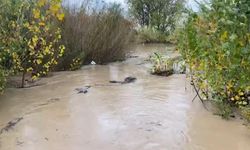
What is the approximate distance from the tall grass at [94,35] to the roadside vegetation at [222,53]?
12.8 ft

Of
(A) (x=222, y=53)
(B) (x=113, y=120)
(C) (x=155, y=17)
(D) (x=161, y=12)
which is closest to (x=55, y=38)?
(B) (x=113, y=120)

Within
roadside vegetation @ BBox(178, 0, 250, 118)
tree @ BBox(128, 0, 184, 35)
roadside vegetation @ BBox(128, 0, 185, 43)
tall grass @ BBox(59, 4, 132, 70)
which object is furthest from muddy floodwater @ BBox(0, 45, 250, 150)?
tree @ BBox(128, 0, 184, 35)

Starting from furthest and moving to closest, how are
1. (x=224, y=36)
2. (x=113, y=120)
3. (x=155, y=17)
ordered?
(x=155, y=17)
(x=113, y=120)
(x=224, y=36)

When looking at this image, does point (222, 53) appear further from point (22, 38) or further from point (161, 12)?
point (161, 12)

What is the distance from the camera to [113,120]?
5.42 meters

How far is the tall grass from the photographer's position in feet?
31.4

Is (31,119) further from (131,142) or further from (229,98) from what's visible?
(229,98)

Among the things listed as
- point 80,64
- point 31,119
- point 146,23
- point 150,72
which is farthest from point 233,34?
point 146,23

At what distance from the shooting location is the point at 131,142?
4.64 metres

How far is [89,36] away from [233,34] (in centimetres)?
600

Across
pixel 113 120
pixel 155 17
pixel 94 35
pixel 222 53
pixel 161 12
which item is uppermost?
Result: pixel 161 12

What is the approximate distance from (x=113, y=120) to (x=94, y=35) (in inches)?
198

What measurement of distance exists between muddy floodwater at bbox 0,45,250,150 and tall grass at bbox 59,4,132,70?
180cm

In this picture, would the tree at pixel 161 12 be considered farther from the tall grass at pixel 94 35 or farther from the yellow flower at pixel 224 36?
the yellow flower at pixel 224 36
